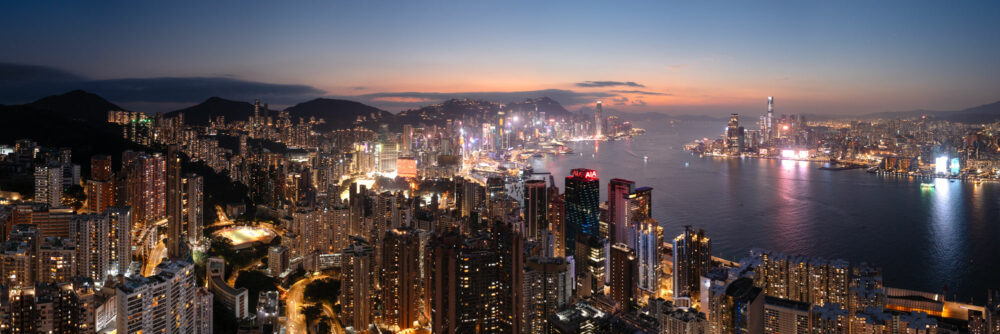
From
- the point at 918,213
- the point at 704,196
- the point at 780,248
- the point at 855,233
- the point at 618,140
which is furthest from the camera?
the point at 618,140

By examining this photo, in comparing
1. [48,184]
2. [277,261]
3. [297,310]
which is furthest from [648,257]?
[48,184]

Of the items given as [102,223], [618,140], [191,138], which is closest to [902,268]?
[102,223]

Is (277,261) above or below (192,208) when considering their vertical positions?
below

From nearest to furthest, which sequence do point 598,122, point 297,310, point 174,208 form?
point 297,310 → point 174,208 → point 598,122

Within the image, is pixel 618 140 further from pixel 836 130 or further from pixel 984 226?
pixel 984 226

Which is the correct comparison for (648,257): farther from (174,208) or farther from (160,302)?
(174,208)

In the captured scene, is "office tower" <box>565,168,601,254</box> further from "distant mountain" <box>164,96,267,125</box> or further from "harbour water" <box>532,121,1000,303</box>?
"distant mountain" <box>164,96,267,125</box>
